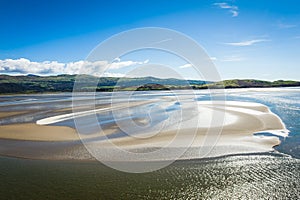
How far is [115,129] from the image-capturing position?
64.4 ft

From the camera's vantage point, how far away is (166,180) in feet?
31.9

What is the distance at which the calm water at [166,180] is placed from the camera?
845 cm

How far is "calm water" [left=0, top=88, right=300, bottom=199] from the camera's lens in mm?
8453

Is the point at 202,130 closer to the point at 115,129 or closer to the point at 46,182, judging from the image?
the point at 115,129

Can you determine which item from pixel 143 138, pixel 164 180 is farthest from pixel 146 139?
pixel 164 180

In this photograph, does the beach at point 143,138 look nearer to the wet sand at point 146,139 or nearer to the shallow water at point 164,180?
the wet sand at point 146,139

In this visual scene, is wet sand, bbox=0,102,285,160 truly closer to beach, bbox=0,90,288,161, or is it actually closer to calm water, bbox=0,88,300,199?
beach, bbox=0,90,288,161

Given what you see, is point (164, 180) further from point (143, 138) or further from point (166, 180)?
point (143, 138)

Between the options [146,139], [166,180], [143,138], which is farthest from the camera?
[143,138]

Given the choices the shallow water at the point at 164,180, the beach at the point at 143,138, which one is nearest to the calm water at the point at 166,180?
the shallow water at the point at 164,180

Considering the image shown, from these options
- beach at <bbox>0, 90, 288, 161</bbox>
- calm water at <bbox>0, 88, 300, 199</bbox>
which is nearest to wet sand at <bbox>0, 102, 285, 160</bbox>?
beach at <bbox>0, 90, 288, 161</bbox>

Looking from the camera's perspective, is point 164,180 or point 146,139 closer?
point 164,180

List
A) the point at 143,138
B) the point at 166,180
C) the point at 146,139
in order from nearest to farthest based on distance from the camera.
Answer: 1. the point at 166,180
2. the point at 146,139
3. the point at 143,138

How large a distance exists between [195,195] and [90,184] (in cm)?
425
